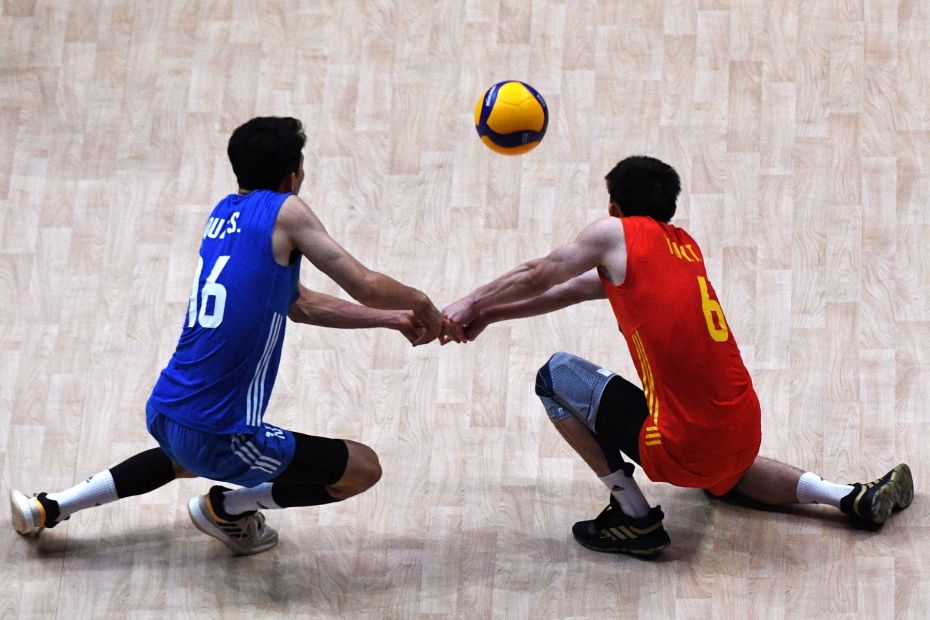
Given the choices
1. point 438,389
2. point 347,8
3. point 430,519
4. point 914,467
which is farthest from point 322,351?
point 914,467

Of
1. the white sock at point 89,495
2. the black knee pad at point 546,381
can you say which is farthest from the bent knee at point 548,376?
the white sock at point 89,495

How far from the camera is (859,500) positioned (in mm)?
5398

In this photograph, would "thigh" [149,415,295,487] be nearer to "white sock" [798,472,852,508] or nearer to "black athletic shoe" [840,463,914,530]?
"white sock" [798,472,852,508]

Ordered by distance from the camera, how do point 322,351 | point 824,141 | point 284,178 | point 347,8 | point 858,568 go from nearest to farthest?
point 284,178 < point 858,568 < point 322,351 < point 824,141 < point 347,8

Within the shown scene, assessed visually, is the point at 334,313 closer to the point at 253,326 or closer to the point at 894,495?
the point at 253,326

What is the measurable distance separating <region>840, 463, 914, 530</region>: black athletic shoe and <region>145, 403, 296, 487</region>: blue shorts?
6.82 ft

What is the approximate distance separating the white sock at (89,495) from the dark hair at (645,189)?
2156 millimetres

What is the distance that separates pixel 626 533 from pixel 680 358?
80 cm

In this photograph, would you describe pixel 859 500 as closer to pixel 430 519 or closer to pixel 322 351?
pixel 430 519

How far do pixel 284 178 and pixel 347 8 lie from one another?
2.39 meters

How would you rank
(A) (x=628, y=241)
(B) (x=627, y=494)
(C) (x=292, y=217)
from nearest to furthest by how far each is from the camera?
(C) (x=292, y=217), (A) (x=628, y=241), (B) (x=627, y=494)

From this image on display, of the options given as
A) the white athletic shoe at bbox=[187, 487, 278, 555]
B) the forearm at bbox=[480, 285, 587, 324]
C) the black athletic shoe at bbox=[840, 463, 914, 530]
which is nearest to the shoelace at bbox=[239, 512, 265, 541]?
the white athletic shoe at bbox=[187, 487, 278, 555]

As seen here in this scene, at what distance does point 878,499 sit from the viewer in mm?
5383

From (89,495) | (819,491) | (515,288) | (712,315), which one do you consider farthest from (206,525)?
(819,491)
